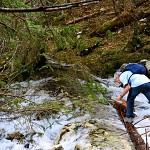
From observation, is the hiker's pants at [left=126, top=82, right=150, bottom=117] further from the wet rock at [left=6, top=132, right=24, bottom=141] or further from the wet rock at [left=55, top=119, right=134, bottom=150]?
the wet rock at [left=6, top=132, right=24, bottom=141]

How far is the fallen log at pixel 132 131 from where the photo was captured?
17.9 ft

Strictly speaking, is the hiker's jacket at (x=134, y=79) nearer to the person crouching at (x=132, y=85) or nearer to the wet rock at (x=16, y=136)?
the person crouching at (x=132, y=85)

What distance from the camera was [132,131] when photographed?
6.14 metres

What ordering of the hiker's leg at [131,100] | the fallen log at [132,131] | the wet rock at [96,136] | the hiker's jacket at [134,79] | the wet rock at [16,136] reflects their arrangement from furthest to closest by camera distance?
1. the wet rock at [16,136]
2. the hiker's leg at [131,100]
3. the hiker's jacket at [134,79]
4. the wet rock at [96,136]
5. the fallen log at [132,131]

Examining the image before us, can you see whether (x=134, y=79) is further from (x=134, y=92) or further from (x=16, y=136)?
(x=16, y=136)

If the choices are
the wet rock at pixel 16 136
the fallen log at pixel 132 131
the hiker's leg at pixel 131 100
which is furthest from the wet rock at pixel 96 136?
the wet rock at pixel 16 136

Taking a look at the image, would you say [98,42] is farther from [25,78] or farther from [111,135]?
[111,135]

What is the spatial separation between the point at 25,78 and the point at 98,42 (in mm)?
4637

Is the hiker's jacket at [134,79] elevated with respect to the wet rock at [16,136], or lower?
elevated

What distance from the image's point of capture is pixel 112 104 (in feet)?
26.8

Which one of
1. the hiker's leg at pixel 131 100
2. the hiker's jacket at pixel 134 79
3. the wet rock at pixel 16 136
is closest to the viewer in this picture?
the hiker's jacket at pixel 134 79

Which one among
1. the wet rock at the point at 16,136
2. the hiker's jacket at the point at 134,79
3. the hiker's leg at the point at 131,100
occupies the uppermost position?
the hiker's jacket at the point at 134,79

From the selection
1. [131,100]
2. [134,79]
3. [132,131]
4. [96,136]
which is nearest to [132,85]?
[134,79]

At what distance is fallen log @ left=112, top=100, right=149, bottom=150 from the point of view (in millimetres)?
5443
